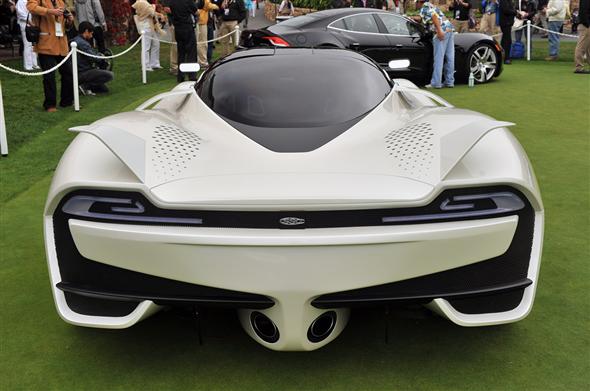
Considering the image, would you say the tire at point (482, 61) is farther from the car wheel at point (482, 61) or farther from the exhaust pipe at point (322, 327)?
the exhaust pipe at point (322, 327)

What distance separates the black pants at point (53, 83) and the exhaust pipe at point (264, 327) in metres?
7.73

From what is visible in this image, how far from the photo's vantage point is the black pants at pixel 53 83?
9.73 metres

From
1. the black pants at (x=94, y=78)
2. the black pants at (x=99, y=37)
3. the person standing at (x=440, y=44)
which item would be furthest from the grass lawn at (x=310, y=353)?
the black pants at (x=99, y=37)

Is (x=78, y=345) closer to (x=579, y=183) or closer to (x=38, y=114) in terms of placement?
(x=579, y=183)

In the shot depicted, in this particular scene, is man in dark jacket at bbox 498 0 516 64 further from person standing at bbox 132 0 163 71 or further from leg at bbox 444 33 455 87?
person standing at bbox 132 0 163 71

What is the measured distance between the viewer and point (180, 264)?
2736 millimetres

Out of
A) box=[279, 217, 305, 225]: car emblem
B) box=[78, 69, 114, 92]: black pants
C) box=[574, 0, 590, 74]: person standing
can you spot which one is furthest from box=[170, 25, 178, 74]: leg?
box=[279, 217, 305, 225]: car emblem

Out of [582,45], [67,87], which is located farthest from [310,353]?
[582,45]

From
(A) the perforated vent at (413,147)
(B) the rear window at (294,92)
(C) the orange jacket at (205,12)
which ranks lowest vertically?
(A) the perforated vent at (413,147)

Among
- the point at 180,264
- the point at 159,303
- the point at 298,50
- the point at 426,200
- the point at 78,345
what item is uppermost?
the point at 298,50

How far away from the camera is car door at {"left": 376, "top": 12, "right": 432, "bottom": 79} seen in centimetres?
1244

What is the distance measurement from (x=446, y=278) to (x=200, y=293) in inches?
38.5

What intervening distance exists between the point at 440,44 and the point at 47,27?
6408mm

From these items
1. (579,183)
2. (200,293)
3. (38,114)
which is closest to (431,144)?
(200,293)
